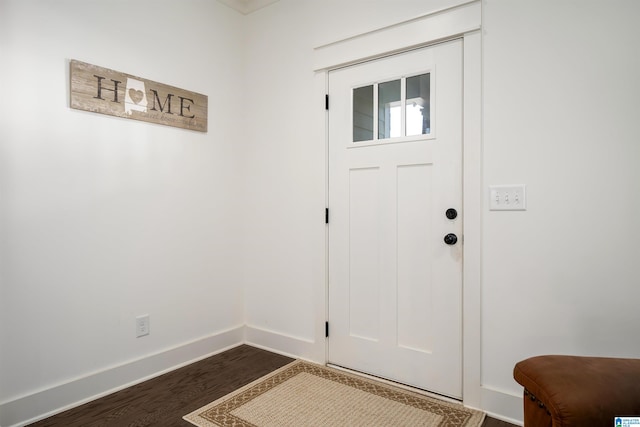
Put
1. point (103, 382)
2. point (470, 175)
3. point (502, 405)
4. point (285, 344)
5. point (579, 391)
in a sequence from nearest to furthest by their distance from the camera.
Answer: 1. point (579, 391)
2. point (502, 405)
3. point (470, 175)
4. point (103, 382)
5. point (285, 344)

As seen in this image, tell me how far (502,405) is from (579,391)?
958mm

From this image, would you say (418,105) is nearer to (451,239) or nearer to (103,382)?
(451,239)

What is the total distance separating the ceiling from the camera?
2.81 metres

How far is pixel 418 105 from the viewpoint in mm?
2178

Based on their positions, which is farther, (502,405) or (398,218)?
(398,218)

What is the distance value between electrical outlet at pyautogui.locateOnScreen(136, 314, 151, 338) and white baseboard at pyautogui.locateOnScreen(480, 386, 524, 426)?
77.9 inches

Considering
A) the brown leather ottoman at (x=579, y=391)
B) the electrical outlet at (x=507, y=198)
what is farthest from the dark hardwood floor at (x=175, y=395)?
the electrical outlet at (x=507, y=198)

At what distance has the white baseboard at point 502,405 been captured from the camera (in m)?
1.83

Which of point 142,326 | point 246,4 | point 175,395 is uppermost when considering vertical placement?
point 246,4

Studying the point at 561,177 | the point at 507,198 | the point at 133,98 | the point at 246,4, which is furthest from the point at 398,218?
the point at 246,4

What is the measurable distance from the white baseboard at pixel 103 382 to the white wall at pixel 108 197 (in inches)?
1.1

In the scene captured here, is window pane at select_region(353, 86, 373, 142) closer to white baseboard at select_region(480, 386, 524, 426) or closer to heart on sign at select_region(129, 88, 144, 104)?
heart on sign at select_region(129, 88, 144, 104)

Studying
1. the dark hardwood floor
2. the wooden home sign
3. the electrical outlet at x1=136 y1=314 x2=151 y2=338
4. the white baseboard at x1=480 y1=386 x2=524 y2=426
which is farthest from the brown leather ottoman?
the wooden home sign

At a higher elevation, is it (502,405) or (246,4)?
(246,4)
